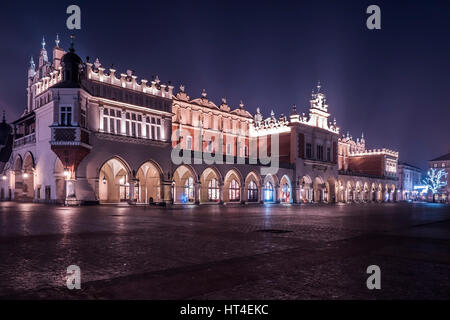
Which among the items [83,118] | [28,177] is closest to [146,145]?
[83,118]

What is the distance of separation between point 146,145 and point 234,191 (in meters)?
16.5

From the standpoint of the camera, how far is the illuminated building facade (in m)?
32.9

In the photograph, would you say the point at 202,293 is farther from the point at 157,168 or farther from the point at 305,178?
the point at 305,178

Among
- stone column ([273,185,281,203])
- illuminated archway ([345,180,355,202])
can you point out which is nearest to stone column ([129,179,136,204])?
stone column ([273,185,281,203])

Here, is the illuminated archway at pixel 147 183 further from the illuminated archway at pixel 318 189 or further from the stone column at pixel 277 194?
the illuminated archway at pixel 318 189

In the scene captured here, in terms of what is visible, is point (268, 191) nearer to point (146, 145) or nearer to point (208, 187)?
point (208, 187)

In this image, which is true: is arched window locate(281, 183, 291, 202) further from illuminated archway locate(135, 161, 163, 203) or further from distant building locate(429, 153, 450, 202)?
distant building locate(429, 153, 450, 202)

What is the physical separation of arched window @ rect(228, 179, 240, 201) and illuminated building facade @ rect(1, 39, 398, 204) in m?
0.14

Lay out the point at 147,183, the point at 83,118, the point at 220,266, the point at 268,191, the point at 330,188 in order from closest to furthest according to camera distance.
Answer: the point at 220,266, the point at 83,118, the point at 147,183, the point at 268,191, the point at 330,188

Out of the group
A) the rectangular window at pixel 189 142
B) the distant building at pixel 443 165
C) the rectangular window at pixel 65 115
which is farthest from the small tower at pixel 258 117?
the distant building at pixel 443 165

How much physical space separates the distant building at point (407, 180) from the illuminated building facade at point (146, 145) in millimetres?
44833

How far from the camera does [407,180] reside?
339 feet

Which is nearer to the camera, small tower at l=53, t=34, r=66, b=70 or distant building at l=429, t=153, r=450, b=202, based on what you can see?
small tower at l=53, t=34, r=66, b=70

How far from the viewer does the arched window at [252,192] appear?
166ft
